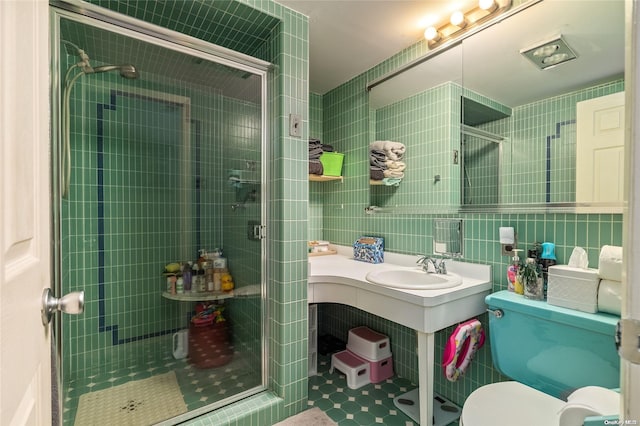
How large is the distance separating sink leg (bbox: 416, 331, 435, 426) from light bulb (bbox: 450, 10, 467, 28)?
5.26 feet

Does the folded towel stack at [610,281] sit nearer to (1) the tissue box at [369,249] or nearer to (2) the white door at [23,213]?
(1) the tissue box at [369,249]

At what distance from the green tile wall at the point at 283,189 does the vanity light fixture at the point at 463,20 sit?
2.46 feet

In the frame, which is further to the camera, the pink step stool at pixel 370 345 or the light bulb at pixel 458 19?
the pink step stool at pixel 370 345

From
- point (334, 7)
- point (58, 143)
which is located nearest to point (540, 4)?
point (334, 7)

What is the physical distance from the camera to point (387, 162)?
2080 millimetres

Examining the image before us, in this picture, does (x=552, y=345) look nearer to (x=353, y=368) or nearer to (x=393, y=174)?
(x=353, y=368)

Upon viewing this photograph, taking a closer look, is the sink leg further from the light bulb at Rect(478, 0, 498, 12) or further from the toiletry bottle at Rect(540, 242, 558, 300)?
the light bulb at Rect(478, 0, 498, 12)

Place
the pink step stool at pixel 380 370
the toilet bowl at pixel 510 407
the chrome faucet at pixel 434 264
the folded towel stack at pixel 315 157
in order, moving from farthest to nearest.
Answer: the folded towel stack at pixel 315 157 → the pink step stool at pixel 380 370 → the chrome faucet at pixel 434 264 → the toilet bowl at pixel 510 407

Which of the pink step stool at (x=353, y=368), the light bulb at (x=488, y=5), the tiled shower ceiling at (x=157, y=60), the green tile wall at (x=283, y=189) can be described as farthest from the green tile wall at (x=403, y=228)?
the tiled shower ceiling at (x=157, y=60)

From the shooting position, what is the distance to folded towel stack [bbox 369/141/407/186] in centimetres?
202

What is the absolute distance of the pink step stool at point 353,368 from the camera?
1.86m

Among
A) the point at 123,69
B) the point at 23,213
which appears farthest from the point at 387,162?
the point at 23,213

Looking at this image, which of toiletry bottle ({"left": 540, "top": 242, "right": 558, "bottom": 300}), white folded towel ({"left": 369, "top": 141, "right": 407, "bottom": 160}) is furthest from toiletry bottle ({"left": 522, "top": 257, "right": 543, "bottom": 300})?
white folded towel ({"left": 369, "top": 141, "right": 407, "bottom": 160})

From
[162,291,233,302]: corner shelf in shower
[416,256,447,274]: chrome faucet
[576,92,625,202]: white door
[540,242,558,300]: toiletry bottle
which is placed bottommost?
[162,291,233,302]: corner shelf in shower
